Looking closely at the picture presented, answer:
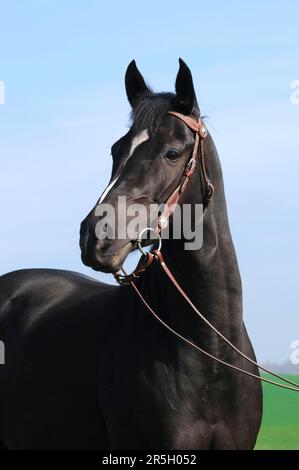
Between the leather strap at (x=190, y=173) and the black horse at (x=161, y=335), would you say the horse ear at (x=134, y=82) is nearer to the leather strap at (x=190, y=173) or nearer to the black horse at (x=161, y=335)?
the black horse at (x=161, y=335)

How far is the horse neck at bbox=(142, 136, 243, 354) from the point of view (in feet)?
18.6

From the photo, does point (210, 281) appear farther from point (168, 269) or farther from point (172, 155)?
point (172, 155)

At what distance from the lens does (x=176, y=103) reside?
5.74 meters

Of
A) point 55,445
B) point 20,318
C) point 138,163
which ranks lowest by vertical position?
point 55,445

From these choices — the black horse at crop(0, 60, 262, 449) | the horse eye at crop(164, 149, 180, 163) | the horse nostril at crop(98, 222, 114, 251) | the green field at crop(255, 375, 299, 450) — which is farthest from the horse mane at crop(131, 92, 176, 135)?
the green field at crop(255, 375, 299, 450)

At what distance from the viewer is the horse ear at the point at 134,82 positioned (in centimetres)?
618

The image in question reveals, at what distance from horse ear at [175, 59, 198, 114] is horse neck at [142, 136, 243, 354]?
0.29 metres

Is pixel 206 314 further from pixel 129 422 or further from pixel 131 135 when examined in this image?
pixel 131 135

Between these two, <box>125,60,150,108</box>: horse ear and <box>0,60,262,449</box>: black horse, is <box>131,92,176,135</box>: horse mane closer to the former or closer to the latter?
<box>0,60,262,449</box>: black horse

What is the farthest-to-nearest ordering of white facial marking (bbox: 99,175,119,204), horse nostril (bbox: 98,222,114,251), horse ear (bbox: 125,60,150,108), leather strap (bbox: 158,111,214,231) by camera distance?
1. horse ear (bbox: 125,60,150,108)
2. leather strap (bbox: 158,111,214,231)
3. white facial marking (bbox: 99,175,119,204)
4. horse nostril (bbox: 98,222,114,251)

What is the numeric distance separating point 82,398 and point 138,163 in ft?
5.78

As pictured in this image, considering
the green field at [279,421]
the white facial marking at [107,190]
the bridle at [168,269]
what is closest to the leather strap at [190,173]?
the bridle at [168,269]

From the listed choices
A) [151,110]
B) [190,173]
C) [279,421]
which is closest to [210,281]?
[190,173]
